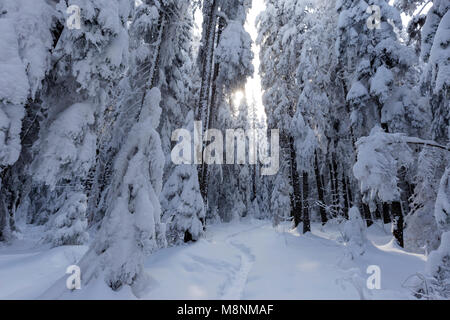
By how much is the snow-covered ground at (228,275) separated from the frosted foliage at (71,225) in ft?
3.94

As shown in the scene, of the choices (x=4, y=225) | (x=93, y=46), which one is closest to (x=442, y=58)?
(x=93, y=46)

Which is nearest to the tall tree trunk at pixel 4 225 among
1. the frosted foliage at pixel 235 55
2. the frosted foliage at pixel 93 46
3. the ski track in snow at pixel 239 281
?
the frosted foliage at pixel 93 46

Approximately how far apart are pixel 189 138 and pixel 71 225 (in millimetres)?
6154

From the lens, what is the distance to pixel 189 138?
10266 mm

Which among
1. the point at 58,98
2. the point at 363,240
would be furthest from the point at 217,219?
the point at 58,98

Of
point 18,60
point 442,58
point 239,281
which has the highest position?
point 442,58

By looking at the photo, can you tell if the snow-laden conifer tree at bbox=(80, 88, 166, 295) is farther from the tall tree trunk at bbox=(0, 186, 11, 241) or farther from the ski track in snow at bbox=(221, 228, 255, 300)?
the tall tree trunk at bbox=(0, 186, 11, 241)

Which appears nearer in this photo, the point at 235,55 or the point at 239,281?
the point at 239,281

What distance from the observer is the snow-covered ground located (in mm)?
4793

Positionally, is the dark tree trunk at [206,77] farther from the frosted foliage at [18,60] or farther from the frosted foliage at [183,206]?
the frosted foliage at [18,60]

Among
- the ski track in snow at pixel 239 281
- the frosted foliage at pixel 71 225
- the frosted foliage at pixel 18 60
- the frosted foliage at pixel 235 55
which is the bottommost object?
the ski track in snow at pixel 239 281

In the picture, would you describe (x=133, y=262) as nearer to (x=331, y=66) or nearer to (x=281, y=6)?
(x=331, y=66)

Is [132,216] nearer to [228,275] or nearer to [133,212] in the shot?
[133,212]

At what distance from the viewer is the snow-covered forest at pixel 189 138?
437 centimetres
